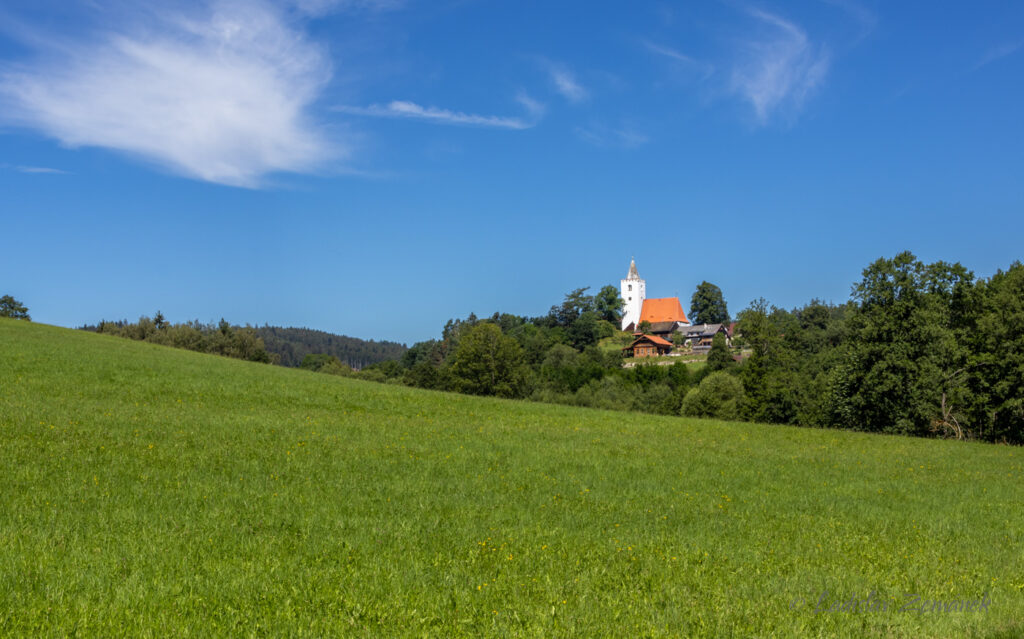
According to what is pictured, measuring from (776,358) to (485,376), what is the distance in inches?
1598

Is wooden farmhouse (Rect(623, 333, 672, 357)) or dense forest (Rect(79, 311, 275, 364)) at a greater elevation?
wooden farmhouse (Rect(623, 333, 672, 357))

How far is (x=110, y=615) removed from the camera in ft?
25.2

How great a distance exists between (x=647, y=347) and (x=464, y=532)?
155055mm

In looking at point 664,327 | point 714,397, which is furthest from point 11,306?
point 664,327

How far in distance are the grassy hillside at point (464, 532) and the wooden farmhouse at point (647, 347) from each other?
13615 centimetres

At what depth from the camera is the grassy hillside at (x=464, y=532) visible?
8.19 meters

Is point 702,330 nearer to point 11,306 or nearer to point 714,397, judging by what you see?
point 714,397

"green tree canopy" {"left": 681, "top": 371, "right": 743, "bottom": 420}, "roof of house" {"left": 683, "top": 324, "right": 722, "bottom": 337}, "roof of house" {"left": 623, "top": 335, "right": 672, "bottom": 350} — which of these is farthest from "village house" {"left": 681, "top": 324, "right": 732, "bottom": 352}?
"green tree canopy" {"left": 681, "top": 371, "right": 743, "bottom": 420}

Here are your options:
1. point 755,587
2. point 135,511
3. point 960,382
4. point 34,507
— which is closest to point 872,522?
point 755,587

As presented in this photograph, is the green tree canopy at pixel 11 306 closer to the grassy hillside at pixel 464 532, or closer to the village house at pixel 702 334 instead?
the grassy hillside at pixel 464 532

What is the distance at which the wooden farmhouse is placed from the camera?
161125 millimetres

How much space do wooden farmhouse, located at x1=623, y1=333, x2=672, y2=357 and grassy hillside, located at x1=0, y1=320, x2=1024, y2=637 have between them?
136 metres

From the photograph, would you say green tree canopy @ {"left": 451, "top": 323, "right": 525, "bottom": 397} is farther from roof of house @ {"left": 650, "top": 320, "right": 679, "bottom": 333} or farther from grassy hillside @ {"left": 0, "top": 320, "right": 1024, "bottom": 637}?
roof of house @ {"left": 650, "top": 320, "right": 679, "bottom": 333}

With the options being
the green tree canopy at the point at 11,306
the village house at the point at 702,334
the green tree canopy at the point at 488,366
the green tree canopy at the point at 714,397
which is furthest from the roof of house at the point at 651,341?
the green tree canopy at the point at 11,306
